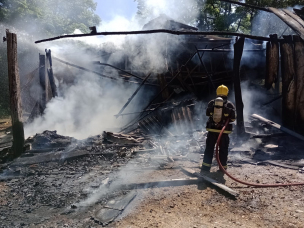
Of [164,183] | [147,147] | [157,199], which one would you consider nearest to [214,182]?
[164,183]

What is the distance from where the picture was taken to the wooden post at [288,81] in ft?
23.0

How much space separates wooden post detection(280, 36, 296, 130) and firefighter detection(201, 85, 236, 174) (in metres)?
3.05

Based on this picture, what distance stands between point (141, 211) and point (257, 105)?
8.08 m

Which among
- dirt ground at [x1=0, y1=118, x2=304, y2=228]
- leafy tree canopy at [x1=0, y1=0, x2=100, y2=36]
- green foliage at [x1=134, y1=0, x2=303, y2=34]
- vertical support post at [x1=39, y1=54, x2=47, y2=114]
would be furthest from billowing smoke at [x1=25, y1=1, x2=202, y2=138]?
green foliage at [x1=134, y1=0, x2=303, y2=34]

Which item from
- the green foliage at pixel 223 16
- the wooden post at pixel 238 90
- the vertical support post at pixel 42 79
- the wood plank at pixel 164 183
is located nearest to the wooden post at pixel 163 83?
the wooden post at pixel 238 90

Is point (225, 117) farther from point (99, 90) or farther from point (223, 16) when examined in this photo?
point (223, 16)

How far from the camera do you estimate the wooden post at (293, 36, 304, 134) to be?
6820 mm

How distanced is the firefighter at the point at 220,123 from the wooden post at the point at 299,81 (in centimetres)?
306

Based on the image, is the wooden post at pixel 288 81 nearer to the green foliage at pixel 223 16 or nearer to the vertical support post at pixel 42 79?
the vertical support post at pixel 42 79

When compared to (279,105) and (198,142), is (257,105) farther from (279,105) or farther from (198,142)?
(198,142)

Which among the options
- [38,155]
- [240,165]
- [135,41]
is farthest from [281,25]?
[38,155]

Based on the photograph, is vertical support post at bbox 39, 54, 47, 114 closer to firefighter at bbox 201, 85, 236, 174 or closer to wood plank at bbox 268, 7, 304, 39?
firefighter at bbox 201, 85, 236, 174

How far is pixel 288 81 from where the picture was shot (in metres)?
7.20

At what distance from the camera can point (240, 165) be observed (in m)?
5.84
